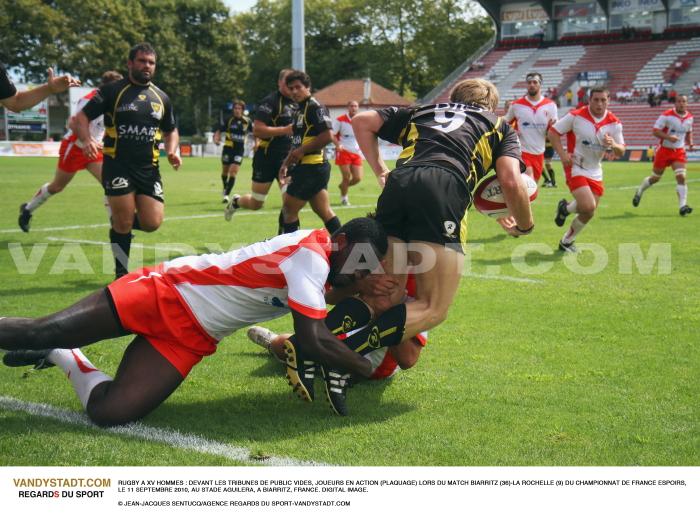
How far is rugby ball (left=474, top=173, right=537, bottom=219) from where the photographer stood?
18.8 feet

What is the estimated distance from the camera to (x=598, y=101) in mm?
11031

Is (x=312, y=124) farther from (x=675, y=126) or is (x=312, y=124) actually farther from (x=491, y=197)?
(x=675, y=126)

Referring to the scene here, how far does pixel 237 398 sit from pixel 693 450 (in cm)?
253

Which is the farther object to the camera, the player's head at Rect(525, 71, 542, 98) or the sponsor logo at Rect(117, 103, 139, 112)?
the player's head at Rect(525, 71, 542, 98)

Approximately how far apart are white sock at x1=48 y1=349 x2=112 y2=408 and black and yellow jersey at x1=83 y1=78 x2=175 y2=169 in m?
4.07

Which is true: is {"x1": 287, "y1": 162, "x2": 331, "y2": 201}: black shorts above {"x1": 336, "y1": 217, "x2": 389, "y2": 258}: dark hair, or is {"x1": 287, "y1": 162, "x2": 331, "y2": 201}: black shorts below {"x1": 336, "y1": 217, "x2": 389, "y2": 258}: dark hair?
below

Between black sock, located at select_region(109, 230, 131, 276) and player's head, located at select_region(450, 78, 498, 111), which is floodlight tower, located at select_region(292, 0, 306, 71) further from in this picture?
player's head, located at select_region(450, 78, 498, 111)

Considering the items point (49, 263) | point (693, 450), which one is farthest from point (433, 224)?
point (49, 263)

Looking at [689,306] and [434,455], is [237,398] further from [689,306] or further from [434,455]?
[689,306]

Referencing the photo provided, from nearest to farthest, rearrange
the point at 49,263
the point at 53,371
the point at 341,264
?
1. the point at 341,264
2. the point at 53,371
3. the point at 49,263

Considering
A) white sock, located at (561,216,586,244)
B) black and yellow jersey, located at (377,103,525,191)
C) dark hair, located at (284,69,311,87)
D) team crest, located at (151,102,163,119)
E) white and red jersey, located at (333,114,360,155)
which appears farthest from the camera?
white and red jersey, located at (333,114,360,155)

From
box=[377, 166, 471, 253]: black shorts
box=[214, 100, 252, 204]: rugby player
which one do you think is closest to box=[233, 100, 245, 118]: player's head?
box=[214, 100, 252, 204]: rugby player

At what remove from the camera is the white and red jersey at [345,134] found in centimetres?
1938

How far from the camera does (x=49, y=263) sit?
938 cm
